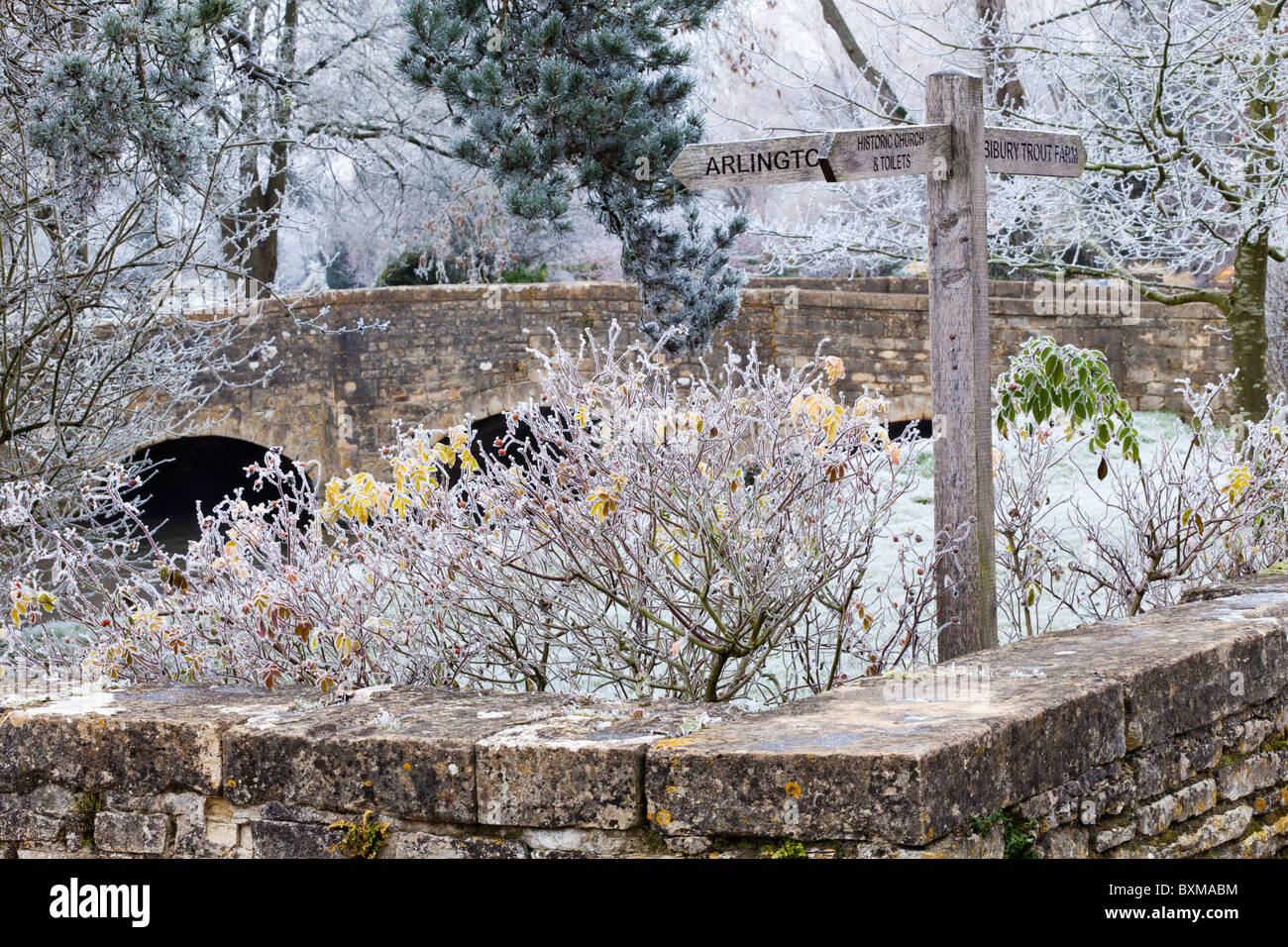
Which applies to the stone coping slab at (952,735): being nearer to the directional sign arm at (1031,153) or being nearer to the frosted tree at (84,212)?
the directional sign arm at (1031,153)

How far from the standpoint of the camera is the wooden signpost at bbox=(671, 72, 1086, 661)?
366cm

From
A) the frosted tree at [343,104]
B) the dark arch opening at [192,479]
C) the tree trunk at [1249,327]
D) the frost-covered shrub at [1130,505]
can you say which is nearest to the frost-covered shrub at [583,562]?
the frost-covered shrub at [1130,505]

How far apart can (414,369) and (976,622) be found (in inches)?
483

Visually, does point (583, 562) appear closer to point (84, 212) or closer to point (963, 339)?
point (963, 339)

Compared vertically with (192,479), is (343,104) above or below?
above

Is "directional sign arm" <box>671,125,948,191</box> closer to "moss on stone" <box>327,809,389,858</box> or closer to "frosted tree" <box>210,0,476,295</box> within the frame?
"moss on stone" <box>327,809,389,858</box>

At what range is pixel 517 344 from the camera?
14.9 meters

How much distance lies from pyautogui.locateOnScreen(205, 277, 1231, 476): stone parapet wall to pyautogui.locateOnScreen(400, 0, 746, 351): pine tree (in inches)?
298

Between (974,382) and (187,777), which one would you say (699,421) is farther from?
(187,777)

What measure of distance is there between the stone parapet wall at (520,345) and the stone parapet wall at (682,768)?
10111mm

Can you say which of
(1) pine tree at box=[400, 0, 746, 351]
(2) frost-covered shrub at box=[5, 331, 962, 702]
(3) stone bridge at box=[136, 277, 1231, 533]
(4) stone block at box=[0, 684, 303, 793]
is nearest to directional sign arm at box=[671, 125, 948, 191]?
(2) frost-covered shrub at box=[5, 331, 962, 702]

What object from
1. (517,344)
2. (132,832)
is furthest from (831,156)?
(517,344)

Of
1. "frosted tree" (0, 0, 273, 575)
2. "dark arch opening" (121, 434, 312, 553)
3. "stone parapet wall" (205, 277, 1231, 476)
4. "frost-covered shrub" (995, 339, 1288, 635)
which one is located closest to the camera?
"frost-covered shrub" (995, 339, 1288, 635)

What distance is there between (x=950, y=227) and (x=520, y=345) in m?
11.3
